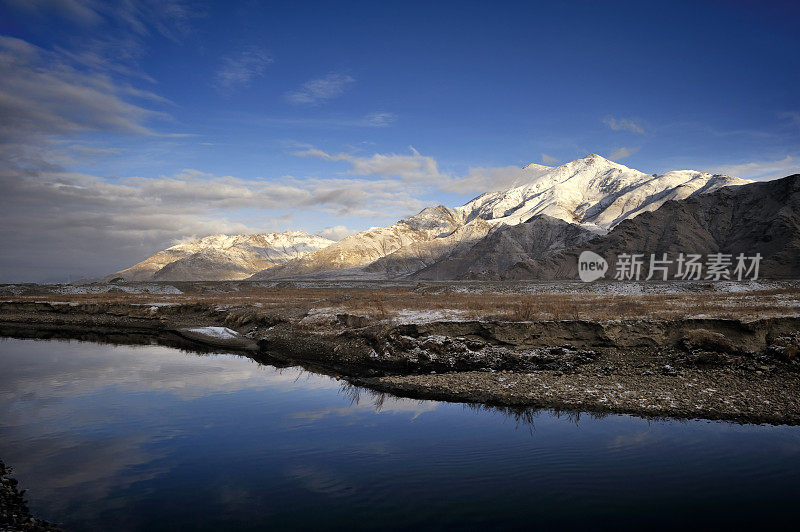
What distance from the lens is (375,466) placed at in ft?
32.6

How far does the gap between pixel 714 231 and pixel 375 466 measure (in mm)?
112554

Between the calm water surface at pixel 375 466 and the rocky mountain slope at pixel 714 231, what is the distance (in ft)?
270

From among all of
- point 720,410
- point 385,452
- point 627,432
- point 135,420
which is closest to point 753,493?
point 627,432

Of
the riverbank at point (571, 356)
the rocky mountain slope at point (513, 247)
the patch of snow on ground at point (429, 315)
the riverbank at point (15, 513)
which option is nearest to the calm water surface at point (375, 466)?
the riverbank at point (15, 513)

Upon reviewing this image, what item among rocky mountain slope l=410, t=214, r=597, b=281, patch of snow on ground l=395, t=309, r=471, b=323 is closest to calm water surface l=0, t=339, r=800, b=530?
patch of snow on ground l=395, t=309, r=471, b=323

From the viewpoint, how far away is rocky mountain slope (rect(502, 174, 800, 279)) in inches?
3221

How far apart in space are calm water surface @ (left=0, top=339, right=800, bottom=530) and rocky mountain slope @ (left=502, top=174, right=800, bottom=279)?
82.4m

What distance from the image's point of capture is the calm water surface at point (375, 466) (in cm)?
804

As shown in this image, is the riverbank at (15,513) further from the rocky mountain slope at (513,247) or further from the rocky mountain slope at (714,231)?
the rocky mountain slope at (513,247)

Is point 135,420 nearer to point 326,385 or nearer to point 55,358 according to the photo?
point 326,385

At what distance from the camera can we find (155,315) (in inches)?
1569

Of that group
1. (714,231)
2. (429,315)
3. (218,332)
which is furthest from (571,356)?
(714,231)

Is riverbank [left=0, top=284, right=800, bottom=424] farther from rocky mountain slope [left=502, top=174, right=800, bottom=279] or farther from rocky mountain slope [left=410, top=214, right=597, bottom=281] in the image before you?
rocky mountain slope [left=410, top=214, right=597, bottom=281]

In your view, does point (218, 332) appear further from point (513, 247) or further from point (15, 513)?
point (513, 247)
